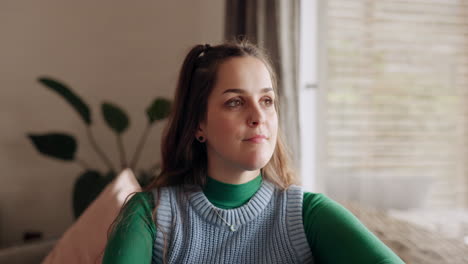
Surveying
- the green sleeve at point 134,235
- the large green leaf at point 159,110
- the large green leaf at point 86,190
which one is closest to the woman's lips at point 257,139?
the green sleeve at point 134,235

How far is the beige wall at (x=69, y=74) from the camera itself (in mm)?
3049

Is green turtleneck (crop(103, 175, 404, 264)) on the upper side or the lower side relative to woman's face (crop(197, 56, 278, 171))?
lower

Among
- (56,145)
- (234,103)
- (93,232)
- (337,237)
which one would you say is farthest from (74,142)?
(337,237)

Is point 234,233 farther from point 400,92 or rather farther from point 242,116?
point 400,92

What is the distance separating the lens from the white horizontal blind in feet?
7.23

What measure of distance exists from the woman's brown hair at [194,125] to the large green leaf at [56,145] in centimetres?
167

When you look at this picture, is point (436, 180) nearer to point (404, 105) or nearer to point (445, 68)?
point (404, 105)

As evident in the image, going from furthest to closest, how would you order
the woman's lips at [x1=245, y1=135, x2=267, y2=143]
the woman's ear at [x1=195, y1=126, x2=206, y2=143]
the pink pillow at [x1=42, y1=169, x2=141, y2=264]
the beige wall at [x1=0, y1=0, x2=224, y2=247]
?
the beige wall at [x1=0, y1=0, x2=224, y2=247] < the pink pillow at [x1=42, y1=169, x2=141, y2=264] < the woman's ear at [x1=195, y1=126, x2=206, y2=143] < the woman's lips at [x1=245, y1=135, x2=267, y2=143]

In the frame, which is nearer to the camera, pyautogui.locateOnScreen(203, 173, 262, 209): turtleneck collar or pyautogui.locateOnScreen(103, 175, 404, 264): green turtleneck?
pyautogui.locateOnScreen(103, 175, 404, 264): green turtleneck

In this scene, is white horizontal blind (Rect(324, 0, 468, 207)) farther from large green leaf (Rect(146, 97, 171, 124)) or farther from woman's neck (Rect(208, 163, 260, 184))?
woman's neck (Rect(208, 163, 260, 184))

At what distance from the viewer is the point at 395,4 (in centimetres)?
222

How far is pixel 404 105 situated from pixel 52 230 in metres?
2.42

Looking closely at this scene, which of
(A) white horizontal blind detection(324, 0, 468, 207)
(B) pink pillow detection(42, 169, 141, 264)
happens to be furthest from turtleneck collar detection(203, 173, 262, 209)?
(A) white horizontal blind detection(324, 0, 468, 207)

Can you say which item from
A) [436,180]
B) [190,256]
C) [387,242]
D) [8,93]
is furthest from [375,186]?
[8,93]
